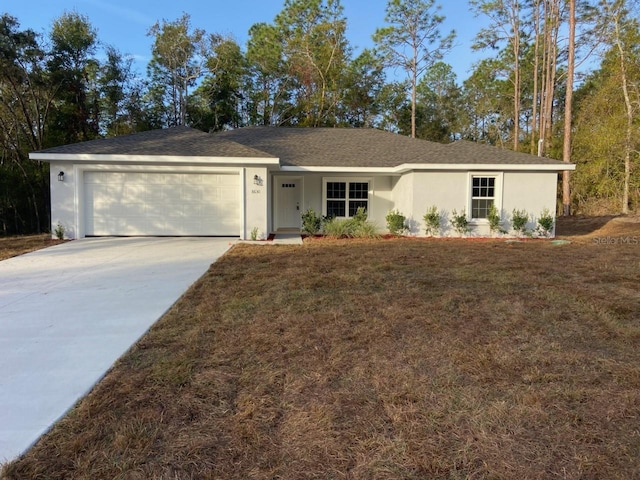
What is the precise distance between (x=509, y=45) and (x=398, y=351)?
29317 millimetres

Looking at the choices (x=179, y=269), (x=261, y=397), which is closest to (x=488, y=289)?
(x=261, y=397)

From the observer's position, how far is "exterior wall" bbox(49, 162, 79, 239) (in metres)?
11.3

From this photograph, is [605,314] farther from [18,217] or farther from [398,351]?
[18,217]

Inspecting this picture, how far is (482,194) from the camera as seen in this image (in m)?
12.9

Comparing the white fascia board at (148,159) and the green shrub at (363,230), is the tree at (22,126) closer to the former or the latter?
the white fascia board at (148,159)

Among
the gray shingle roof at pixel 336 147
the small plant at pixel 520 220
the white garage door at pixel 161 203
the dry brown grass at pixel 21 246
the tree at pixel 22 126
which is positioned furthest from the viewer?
the tree at pixel 22 126

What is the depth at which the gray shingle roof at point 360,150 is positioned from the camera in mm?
12797

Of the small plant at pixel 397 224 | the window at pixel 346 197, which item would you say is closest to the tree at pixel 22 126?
the window at pixel 346 197

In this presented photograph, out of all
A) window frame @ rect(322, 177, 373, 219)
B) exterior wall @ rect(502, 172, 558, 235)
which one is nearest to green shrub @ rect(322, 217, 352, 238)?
window frame @ rect(322, 177, 373, 219)

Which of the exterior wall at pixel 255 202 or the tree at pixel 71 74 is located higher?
the tree at pixel 71 74

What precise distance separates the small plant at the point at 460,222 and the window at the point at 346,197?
10.2 feet

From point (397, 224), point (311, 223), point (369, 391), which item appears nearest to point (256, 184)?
point (311, 223)

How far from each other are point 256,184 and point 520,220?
26.7 ft

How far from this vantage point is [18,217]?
18188mm
